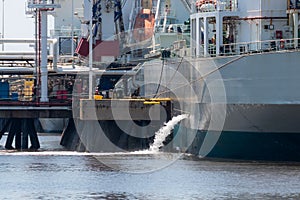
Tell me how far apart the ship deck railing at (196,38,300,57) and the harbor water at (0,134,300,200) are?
519cm

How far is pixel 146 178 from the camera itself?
150 ft

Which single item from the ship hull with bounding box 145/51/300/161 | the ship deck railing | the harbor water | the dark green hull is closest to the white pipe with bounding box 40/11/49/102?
the harbor water

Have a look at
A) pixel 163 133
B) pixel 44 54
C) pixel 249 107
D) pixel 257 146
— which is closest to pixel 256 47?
pixel 249 107

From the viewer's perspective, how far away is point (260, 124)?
4925 cm

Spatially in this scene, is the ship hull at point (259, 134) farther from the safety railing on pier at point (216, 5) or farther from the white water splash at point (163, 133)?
the white water splash at point (163, 133)

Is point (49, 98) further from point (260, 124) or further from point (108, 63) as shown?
point (260, 124)

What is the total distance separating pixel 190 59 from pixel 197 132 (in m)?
4.08

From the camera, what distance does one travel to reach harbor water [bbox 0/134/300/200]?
4056cm

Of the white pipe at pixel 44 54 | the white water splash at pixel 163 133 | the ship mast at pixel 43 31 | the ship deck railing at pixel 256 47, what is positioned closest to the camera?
the ship deck railing at pixel 256 47

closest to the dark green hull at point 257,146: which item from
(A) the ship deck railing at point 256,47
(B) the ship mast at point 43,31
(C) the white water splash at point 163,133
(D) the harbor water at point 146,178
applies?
(D) the harbor water at point 146,178

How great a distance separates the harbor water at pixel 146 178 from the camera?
40.6m

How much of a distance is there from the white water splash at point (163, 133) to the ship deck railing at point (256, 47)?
16.2ft

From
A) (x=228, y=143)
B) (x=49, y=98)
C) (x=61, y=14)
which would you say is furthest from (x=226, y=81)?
(x=61, y=14)

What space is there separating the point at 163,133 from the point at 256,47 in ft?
30.3
